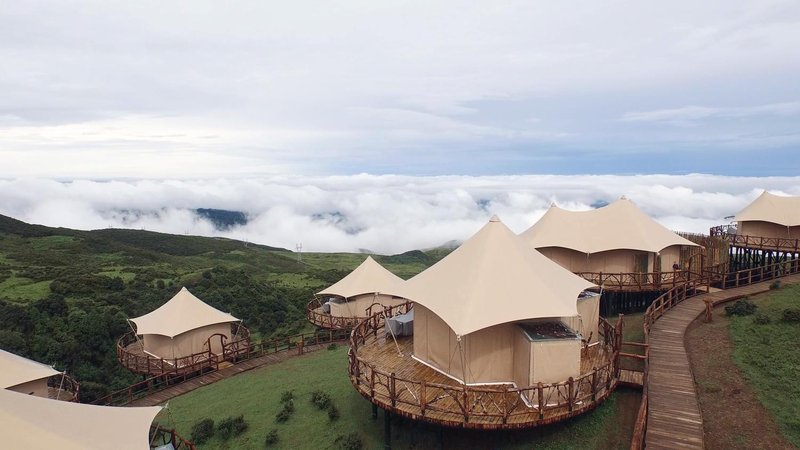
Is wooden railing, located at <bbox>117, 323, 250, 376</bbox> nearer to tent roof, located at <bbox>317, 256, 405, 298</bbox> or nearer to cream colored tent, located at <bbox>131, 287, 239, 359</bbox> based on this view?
cream colored tent, located at <bbox>131, 287, 239, 359</bbox>

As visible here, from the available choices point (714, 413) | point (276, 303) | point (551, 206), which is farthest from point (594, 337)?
point (276, 303)

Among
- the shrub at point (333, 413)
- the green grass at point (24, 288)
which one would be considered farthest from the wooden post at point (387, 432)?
the green grass at point (24, 288)

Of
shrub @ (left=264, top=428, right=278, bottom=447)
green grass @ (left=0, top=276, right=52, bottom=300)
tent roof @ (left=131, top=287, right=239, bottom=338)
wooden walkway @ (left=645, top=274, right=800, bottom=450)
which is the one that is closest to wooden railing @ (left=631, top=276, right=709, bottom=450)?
wooden walkway @ (left=645, top=274, right=800, bottom=450)

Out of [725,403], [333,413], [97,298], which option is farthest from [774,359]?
[97,298]

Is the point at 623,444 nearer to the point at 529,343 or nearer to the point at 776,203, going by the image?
the point at 529,343

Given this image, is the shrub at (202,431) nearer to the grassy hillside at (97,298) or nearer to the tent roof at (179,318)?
the tent roof at (179,318)

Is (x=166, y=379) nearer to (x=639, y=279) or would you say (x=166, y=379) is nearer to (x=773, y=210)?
(x=639, y=279)
